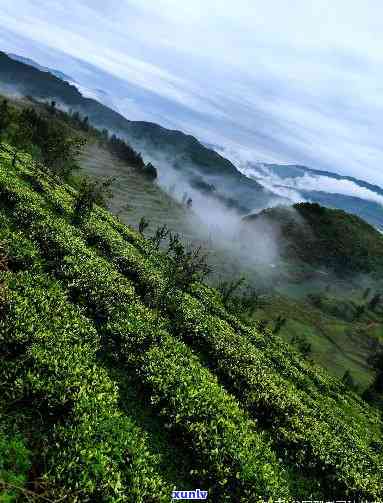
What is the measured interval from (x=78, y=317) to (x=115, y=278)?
33.6 feet

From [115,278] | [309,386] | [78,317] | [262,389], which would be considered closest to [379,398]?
[309,386]

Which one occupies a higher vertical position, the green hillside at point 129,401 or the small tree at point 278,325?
the green hillside at point 129,401

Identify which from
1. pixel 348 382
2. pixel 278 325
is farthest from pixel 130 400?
pixel 278 325

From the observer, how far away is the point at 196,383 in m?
27.9

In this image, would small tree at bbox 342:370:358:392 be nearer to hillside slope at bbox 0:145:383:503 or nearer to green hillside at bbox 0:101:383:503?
green hillside at bbox 0:101:383:503

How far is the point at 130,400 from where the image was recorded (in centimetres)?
2548

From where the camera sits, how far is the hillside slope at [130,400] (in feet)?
59.6

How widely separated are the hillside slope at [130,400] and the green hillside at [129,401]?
8 centimetres

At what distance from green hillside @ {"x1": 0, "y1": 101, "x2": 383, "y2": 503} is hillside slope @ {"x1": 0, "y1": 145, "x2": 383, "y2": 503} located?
0.27 ft

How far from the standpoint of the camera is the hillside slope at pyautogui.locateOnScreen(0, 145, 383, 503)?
18172 mm

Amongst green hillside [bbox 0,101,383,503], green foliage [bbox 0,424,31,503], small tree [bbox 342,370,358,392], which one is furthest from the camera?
small tree [bbox 342,370,358,392]

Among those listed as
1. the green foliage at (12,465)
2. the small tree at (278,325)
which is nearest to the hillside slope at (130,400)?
the green foliage at (12,465)

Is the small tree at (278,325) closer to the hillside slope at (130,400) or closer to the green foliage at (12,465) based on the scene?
the hillside slope at (130,400)

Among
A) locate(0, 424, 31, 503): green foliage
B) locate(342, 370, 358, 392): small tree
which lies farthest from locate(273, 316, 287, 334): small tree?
locate(0, 424, 31, 503): green foliage
